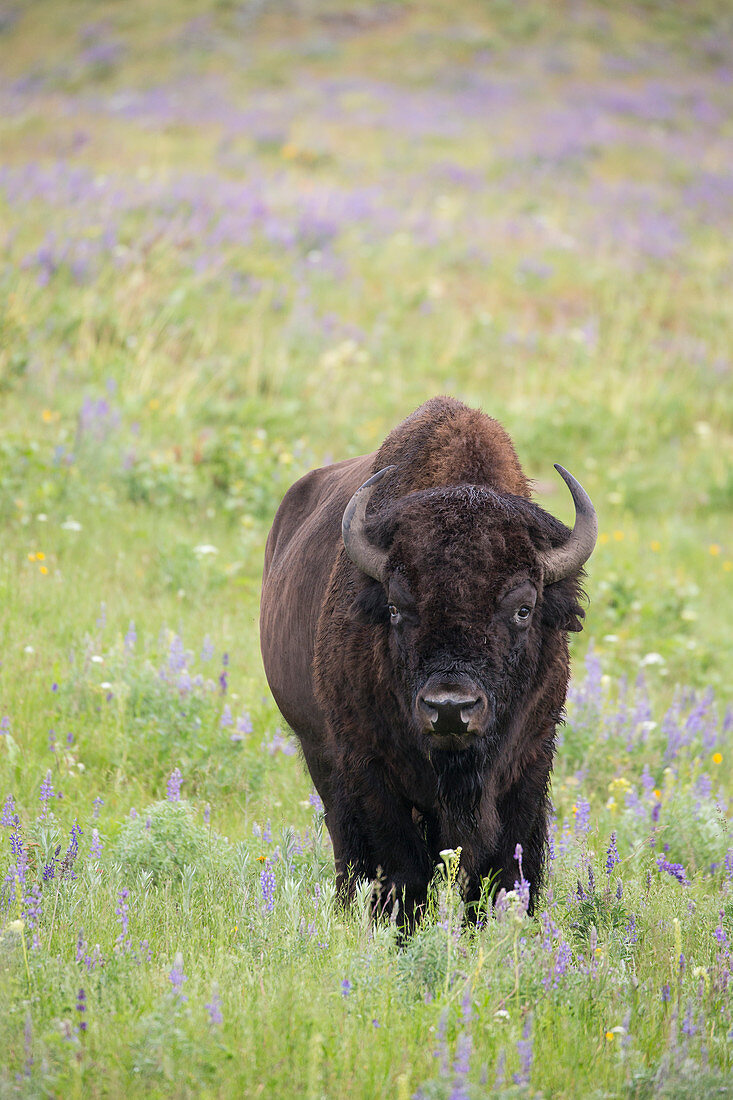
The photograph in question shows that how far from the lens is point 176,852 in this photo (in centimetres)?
452

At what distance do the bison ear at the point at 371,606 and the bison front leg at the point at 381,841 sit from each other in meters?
0.61

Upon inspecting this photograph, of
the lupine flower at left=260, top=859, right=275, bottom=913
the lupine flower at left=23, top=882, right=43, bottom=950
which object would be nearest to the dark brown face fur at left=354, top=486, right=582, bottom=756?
the lupine flower at left=260, top=859, right=275, bottom=913

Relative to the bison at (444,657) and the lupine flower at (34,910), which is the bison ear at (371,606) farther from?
the lupine flower at (34,910)

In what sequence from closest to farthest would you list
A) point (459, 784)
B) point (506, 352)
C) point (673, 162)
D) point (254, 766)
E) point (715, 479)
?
point (459, 784) < point (254, 766) < point (715, 479) < point (506, 352) < point (673, 162)

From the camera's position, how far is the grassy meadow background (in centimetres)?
295

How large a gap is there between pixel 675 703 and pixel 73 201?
503 inches

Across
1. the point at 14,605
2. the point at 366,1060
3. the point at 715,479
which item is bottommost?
the point at 715,479

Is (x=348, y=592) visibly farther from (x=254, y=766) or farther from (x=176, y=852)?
(x=254, y=766)

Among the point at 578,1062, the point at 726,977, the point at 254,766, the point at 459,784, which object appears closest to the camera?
the point at 578,1062

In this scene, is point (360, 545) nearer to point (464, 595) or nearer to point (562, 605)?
point (464, 595)

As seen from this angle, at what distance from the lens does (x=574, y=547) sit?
4.27 meters

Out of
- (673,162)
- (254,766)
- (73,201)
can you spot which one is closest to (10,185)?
(73,201)

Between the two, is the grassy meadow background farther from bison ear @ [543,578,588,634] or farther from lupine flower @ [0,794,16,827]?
bison ear @ [543,578,588,634]

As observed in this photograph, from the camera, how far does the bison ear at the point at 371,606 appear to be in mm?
4199
